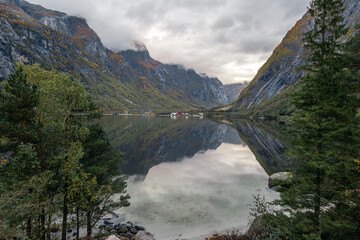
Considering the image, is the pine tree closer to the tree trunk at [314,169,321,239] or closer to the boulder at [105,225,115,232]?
the tree trunk at [314,169,321,239]

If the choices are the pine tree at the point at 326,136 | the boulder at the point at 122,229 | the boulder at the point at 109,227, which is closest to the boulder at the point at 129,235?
the boulder at the point at 122,229

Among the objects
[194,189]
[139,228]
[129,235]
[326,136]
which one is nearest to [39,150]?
[129,235]

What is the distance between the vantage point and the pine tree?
10.3 meters

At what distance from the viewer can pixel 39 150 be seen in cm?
1398

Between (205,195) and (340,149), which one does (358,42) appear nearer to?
(340,149)

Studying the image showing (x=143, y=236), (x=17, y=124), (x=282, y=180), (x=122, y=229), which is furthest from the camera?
(x=122, y=229)

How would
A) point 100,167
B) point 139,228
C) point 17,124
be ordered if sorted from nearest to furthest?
point 17,124 → point 100,167 → point 139,228

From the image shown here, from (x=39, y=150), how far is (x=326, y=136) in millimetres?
19339

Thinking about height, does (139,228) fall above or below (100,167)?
below

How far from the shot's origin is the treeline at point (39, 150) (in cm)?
1139

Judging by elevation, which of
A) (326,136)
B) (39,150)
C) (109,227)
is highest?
(326,136)

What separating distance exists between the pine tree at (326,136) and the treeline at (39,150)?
1549cm

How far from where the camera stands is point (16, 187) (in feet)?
38.2

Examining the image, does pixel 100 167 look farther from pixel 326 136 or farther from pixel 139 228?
→ pixel 326 136
